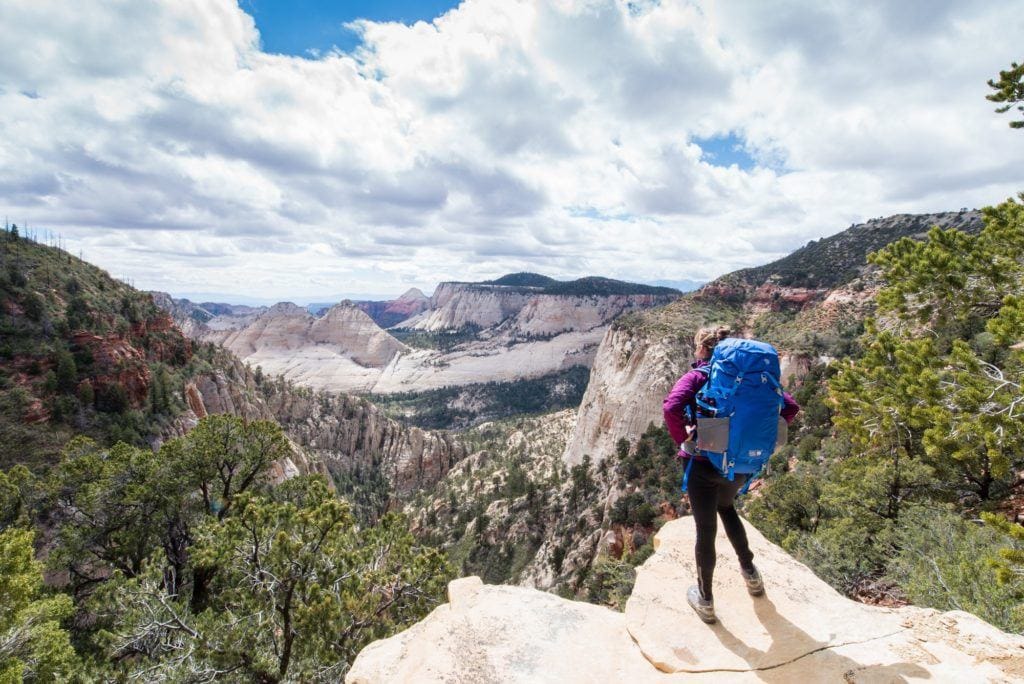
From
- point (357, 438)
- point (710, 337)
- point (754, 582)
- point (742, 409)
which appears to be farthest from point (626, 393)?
point (357, 438)

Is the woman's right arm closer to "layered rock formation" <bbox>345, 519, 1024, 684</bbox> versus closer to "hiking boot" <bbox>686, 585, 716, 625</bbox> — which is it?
"hiking boot" <bbox>686, 585, 716, 625</bbox>

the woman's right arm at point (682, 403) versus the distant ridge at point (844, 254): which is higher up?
the distant ridge at point (844, 254)

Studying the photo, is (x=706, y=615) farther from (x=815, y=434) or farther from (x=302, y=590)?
(x=815, y=434)

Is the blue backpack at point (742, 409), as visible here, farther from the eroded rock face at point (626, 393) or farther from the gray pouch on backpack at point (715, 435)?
the eroded rock face at point (626, 393)

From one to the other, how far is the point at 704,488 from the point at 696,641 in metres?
1.47

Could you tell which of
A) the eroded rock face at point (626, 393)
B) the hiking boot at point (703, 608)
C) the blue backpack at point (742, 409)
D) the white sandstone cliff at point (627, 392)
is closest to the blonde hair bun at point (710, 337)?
the blue backpack at point (742, 409)

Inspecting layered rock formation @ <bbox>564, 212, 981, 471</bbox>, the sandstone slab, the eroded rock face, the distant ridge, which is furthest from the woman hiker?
the distant ridge

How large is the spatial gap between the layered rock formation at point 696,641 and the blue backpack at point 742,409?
169 cm

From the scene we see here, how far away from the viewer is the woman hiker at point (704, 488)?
4.59 m

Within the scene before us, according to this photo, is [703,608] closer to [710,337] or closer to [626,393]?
[710,337]

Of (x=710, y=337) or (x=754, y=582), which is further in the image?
(x=754, y=582)

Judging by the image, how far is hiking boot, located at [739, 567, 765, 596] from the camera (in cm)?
507

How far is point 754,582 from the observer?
16.6ft

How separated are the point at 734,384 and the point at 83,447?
21327 millimetres
